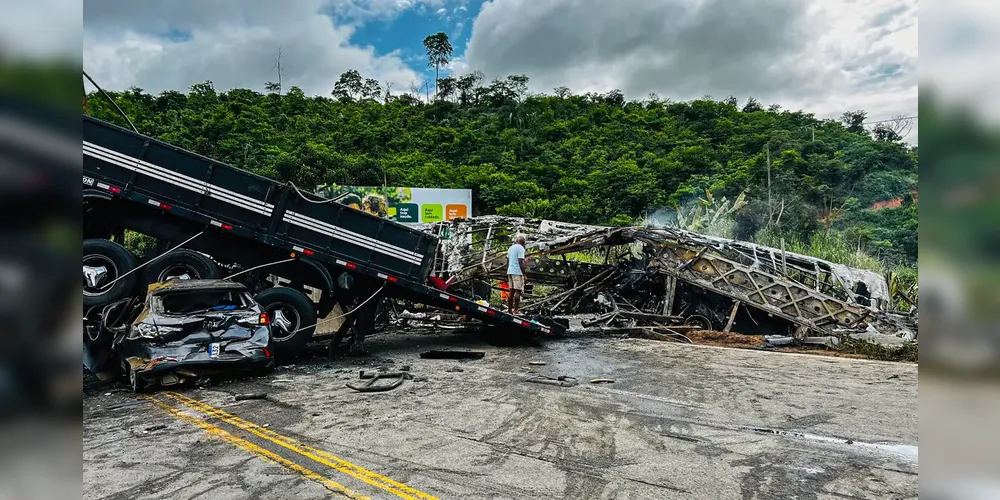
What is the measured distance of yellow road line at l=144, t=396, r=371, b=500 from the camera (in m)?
4.16

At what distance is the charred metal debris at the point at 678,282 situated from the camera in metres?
11.8

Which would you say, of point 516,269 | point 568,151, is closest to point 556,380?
point 516,269

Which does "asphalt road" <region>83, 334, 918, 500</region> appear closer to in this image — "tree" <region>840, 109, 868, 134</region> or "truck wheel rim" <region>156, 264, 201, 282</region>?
"truck wheel rim" <region>156, 264, 201, 282</region>

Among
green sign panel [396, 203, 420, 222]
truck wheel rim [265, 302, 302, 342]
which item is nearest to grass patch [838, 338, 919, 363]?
truck wheel rim [265, 302, 302, 342]

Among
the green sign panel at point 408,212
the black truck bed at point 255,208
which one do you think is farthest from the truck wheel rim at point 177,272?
the green sign panel at point 408,212

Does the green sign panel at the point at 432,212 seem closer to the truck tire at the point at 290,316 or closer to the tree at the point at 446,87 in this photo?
the truck tire at the point at 290,316

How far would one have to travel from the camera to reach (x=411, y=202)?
3191cm

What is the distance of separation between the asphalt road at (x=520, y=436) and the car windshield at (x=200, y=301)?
116cm

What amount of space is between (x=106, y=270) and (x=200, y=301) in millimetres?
2120
